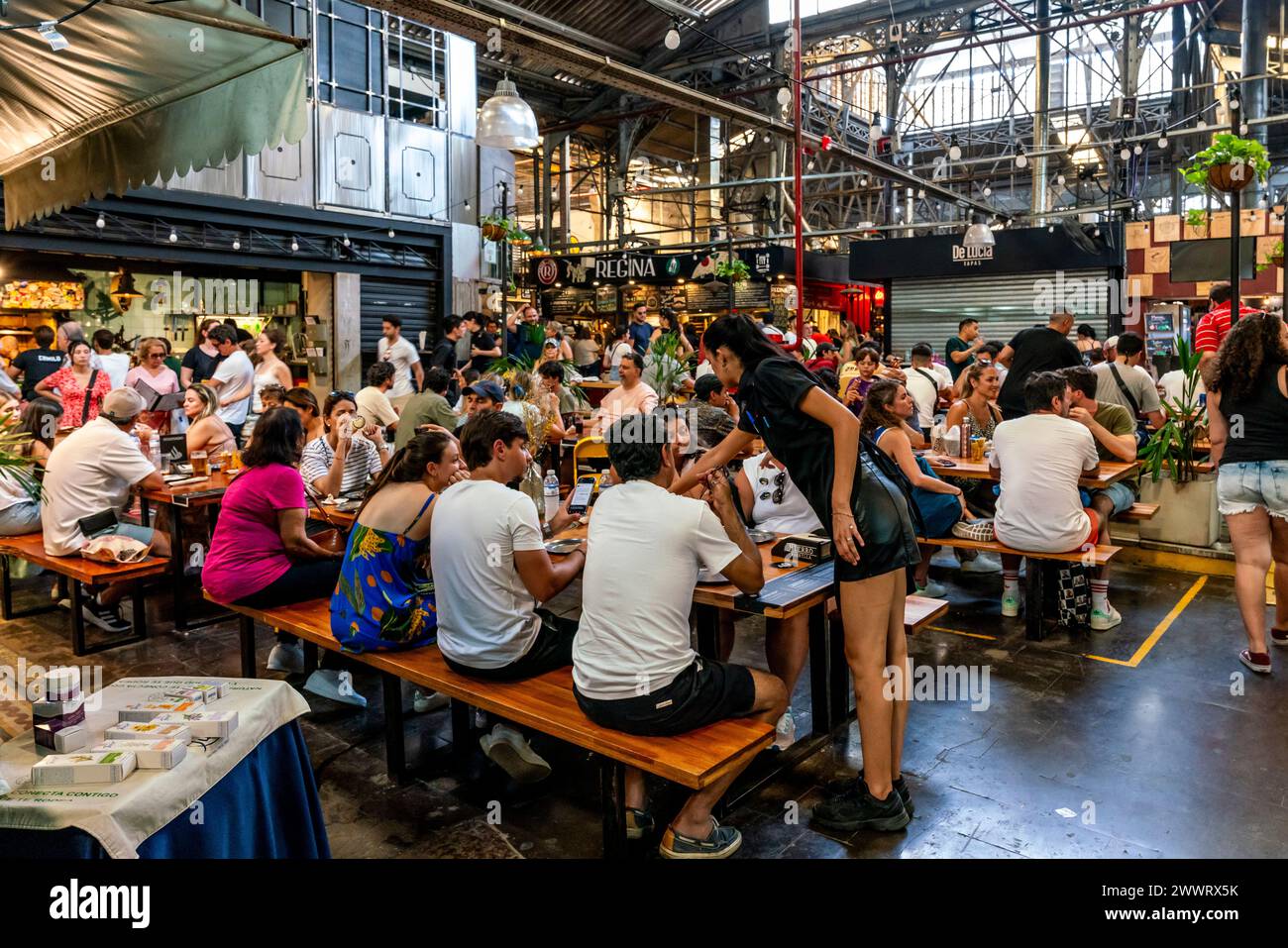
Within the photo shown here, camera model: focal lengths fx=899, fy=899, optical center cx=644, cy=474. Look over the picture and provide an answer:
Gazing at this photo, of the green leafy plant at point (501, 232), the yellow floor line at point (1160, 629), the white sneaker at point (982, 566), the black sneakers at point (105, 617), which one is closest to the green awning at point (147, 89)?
the black sneakers at point (105, 617)

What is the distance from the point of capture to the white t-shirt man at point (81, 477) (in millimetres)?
5051

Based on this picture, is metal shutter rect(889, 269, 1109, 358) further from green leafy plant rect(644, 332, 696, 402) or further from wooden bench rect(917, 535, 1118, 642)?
wooden bench rect(917, 535, 1118, 642)

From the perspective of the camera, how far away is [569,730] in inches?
110

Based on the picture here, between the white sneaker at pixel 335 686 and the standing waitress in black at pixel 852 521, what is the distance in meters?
2.27

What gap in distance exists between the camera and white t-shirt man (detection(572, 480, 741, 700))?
2.68m

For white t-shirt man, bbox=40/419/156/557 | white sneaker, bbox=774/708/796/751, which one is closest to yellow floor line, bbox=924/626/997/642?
white sneaker, bbox=774/708/796/751

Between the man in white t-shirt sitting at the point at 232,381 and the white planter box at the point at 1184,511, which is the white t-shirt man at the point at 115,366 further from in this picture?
the white planter box at the point at 1184,511

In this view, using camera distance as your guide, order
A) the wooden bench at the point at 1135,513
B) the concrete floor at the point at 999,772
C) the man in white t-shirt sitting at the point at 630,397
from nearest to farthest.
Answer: the concrete floor at the point at 999,772 → the wooden bench at the point at 1135,513 → the man in white t-shirt sitting at the point at 630,397

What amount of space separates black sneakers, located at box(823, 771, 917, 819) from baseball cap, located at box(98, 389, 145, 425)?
14.3ft

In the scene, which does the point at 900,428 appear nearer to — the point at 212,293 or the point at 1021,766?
the point at 1021,766

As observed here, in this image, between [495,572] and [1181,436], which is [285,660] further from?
[1181,436]

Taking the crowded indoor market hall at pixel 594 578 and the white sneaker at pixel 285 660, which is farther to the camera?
the white sneaker at pixel 285 660
